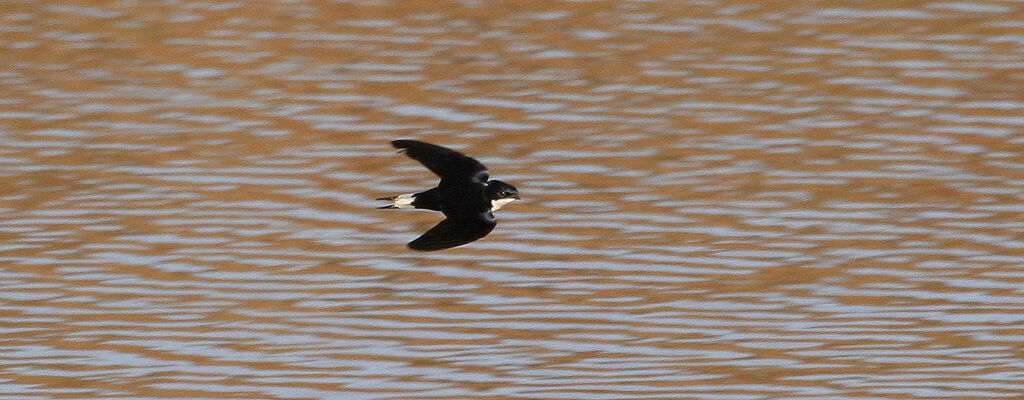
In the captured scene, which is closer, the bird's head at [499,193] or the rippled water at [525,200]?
the bird's head at [499,193]

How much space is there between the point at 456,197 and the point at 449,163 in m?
0.14

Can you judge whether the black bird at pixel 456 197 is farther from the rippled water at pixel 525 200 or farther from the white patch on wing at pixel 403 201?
the rippled water at pixel 525 200

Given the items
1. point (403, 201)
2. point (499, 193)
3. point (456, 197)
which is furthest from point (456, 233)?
point (403, 201)

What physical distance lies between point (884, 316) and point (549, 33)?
6.76 m

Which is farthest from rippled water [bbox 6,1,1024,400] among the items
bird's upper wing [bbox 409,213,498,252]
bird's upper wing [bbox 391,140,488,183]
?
bird's upper wing [bbox 391,140,488,183]

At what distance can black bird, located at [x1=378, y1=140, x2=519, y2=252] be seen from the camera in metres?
7.87

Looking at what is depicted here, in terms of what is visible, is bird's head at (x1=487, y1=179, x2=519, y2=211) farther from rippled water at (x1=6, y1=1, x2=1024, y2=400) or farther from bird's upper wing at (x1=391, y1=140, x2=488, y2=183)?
rippled water at (x1=6, y1=1, x2=1024, y2=400)

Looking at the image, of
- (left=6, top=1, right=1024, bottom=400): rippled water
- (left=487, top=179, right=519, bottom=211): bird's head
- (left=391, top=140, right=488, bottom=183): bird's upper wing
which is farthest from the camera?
(left=6, top=1, right=1024, bottom=400): rippled water

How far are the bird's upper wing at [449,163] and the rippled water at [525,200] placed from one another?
1145 millimetres

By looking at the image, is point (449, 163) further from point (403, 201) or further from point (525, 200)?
point (525, 200)

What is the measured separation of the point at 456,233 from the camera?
26.0ft

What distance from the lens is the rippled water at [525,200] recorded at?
9.20 meters

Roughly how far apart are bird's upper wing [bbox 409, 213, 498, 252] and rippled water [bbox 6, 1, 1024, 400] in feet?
3.26

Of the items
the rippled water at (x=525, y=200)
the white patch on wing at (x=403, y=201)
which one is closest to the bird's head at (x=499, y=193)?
the white patch on wing at (x=403, y=201)
